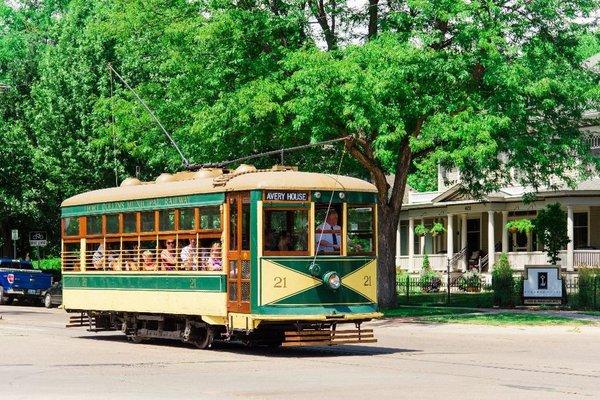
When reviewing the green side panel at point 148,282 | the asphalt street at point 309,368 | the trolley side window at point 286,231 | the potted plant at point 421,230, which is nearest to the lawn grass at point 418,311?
the asphalt street at point 309,368

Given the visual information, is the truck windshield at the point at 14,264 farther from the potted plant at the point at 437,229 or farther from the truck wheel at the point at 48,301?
the potted plant at the point at 437,229

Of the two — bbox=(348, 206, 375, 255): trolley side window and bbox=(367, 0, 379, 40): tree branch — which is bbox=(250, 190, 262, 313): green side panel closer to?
bbox=(348, 206, 375, 255): trolley side window

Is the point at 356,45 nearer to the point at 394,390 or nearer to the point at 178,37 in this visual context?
the point at 178,37

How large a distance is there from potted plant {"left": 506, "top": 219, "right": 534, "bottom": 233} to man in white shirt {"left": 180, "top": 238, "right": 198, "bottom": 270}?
32058 mm

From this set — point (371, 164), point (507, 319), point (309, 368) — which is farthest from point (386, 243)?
point (309, 368)

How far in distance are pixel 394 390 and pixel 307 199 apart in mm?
6789

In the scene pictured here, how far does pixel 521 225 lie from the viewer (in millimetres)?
54656

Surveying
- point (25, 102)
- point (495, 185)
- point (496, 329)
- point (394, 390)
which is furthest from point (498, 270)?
point (25, 102)

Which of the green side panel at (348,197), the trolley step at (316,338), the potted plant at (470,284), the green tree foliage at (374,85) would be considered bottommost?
the trolley step at (316,338)

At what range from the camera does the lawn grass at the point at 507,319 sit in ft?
106

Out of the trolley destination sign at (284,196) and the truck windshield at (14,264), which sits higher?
the trolley destination sign at (284,196)

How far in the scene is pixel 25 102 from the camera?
59.2 metres

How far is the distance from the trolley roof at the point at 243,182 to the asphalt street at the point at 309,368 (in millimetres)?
2982

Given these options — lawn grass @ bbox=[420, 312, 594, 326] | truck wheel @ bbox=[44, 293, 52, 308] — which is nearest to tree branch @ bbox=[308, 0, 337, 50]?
lawn grass @ bbox=[420, 312, 594, 326]
